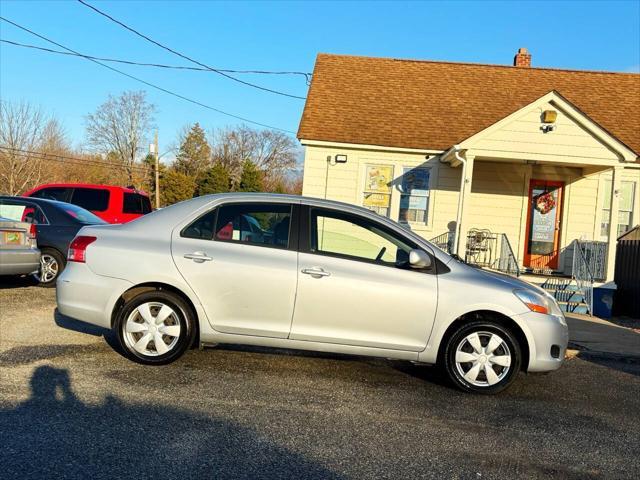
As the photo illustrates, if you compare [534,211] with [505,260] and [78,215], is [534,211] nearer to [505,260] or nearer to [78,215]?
[505,260]

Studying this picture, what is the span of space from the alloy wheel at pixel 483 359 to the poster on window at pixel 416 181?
8.85 meters

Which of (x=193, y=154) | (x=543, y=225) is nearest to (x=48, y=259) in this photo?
(x=543, y=225)

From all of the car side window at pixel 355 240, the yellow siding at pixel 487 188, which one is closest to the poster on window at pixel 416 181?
the yellow siding at pixel 487 188

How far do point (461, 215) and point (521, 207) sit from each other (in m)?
2.68

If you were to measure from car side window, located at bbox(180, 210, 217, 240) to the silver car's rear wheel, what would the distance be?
2.31 feet

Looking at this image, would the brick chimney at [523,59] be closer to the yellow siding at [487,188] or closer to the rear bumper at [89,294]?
the yellow siding at [487,188]

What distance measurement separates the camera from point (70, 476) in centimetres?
309

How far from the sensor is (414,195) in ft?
44.5

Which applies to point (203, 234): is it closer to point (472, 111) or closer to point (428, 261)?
point (428, 261)

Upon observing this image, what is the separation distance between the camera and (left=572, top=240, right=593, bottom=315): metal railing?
11031mm

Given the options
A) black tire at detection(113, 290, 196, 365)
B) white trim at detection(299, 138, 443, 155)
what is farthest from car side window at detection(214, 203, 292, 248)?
white trim at detection(299, 138, 443, 155)

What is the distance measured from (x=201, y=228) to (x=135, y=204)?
849 centimetres

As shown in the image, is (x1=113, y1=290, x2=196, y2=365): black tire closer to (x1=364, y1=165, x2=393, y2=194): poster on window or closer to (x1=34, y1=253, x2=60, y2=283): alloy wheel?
(x1=34, y1=253, x2=60, y2=283): alloy wheel

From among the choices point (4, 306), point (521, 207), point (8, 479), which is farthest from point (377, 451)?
point (521, 207)
